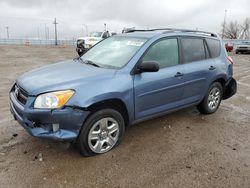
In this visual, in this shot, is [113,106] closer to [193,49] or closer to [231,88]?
[193,49]

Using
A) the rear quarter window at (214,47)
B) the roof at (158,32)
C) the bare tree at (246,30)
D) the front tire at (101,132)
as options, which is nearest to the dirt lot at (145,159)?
the front tire at (101,132)

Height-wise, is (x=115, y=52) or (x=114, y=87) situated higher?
(x=115, y=52)

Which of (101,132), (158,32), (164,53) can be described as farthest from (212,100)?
(101,132)

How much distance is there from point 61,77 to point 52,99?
0.49m

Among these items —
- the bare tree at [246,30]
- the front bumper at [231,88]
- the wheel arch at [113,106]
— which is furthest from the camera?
the bare tree at [246,30]

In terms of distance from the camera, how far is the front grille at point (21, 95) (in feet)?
11.3

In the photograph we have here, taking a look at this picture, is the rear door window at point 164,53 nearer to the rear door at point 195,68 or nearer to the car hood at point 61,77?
the rear door at point 195,68

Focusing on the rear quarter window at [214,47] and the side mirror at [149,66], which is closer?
the side mirror at [149,66]

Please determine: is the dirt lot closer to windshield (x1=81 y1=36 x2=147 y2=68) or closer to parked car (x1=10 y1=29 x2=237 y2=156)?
parked car (x1=10 y1=29 x2=237 y2=156)

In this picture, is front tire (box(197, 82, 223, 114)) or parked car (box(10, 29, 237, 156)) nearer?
parked car (box(10, 29, 237, 156))

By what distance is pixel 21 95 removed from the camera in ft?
11.8

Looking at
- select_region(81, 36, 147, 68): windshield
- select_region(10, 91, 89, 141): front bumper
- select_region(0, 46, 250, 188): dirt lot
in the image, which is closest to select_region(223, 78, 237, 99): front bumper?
select_region(0, 46, 250, 188): dirt lot

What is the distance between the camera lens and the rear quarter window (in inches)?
211

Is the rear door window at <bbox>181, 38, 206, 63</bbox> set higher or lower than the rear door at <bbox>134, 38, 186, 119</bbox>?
higher
